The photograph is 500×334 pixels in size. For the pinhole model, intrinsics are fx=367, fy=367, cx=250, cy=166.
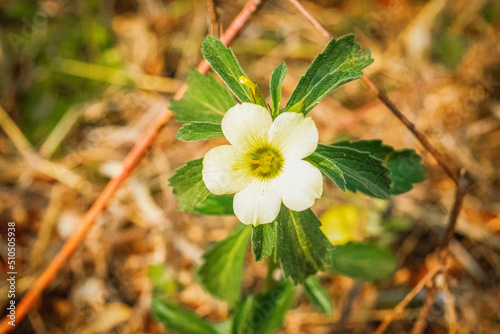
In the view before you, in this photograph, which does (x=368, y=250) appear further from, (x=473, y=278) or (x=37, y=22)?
(x=37, y=22)

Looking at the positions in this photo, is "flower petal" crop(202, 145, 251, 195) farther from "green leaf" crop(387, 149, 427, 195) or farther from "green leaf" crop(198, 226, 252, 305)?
"green leaf" crop(387, 149, 427, 195)

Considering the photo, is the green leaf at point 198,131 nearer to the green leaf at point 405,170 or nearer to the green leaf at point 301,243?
the green leaf at point 301,243

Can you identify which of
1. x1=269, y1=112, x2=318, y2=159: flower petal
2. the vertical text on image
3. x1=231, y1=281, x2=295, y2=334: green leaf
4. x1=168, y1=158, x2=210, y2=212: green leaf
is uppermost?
x1=269, y1=112, x2=318, y2=159: flower petal

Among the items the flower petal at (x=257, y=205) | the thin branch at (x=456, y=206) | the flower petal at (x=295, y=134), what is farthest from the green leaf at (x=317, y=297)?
the flower petal at (x=295, y=134)

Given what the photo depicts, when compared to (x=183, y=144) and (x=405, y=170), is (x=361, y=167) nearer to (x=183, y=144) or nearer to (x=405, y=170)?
(x=405, y=170)

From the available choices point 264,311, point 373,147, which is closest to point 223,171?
point 373,147

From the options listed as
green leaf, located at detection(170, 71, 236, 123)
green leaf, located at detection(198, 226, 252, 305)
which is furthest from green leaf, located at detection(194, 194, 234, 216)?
green leaf, located at detection(170, 71, 236, 123)

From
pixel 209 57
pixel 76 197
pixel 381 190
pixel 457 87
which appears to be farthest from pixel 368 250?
pixel 76 197

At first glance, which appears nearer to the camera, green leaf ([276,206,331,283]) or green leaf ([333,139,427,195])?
green leaf ([276,206,331,283])
